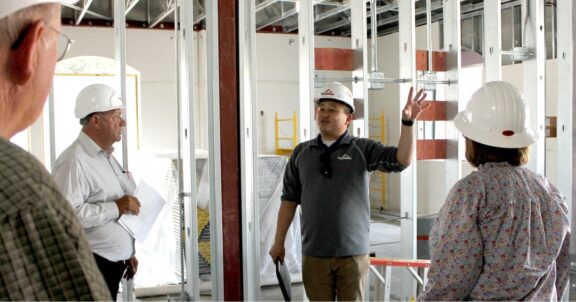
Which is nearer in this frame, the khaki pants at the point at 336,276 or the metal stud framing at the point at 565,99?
the khaki pants at the point at 336,276

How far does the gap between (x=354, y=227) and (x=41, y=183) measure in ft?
9.01

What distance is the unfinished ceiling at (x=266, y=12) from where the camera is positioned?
9125mm

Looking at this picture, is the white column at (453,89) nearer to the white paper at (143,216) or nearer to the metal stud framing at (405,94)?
the metal stud framing at (405,94)

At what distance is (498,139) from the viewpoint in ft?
6.79

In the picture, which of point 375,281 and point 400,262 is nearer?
point 400,262

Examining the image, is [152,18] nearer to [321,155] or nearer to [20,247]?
[321,155]

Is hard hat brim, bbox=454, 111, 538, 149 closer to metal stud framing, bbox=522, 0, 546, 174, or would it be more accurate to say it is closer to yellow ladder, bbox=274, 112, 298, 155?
metal stud framing, bbox=522, 0, 546, 174

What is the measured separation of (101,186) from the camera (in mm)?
3043

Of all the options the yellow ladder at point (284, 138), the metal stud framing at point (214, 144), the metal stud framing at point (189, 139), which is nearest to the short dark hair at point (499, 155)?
the metal stud framing at point (214, 144)

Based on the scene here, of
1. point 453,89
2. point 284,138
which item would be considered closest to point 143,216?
point 453,89

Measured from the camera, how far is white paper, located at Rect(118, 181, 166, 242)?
3111 mm

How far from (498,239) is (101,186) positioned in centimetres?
198

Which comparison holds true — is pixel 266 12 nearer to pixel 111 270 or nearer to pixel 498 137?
pixel 111 270

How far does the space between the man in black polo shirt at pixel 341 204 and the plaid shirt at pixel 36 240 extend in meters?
2.66
